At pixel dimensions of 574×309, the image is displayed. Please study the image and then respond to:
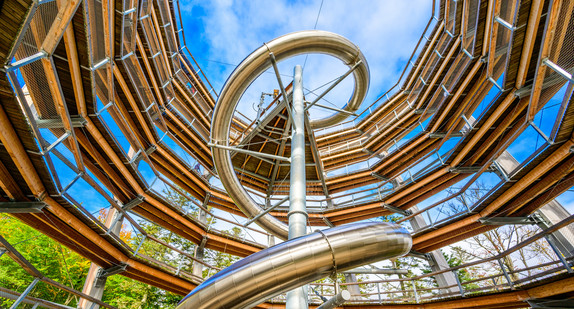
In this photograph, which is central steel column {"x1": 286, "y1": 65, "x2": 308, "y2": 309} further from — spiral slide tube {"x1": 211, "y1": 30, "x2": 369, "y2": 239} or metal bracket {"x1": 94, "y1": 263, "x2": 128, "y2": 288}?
metal bracket {"x1": 94, "y1": 263, "x2": 128, "y2": 288}

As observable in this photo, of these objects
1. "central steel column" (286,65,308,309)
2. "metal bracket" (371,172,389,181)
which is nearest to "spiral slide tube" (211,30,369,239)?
"central steel column" (286,65,308,309)

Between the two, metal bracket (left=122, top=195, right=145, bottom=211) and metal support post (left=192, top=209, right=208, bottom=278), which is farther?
metal support post (left=192, top=209, right=208, bottom=278)

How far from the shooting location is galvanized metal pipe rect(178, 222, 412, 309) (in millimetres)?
3871

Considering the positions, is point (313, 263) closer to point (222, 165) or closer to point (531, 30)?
point (222, 165)

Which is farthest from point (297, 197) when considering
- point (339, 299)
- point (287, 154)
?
point (287, 154)

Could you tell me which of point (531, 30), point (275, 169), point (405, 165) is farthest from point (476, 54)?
point (275, 169)

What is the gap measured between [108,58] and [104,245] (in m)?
5.69

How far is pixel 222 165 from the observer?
27.5 feet

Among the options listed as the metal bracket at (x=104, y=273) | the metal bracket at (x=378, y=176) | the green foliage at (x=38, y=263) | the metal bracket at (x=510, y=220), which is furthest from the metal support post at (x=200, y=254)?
the metal bracket at (x=510, y=220)

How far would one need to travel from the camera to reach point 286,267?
3928 mm

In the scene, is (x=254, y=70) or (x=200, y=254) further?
(x=200, y=254)

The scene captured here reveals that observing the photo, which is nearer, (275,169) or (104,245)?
(104,245)

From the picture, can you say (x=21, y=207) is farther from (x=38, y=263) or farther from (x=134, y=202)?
(x=38, y=263)

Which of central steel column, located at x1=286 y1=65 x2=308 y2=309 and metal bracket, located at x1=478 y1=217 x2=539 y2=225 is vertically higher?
metal bracket, located at x1=478 y1=217 x2=539 y2=225
